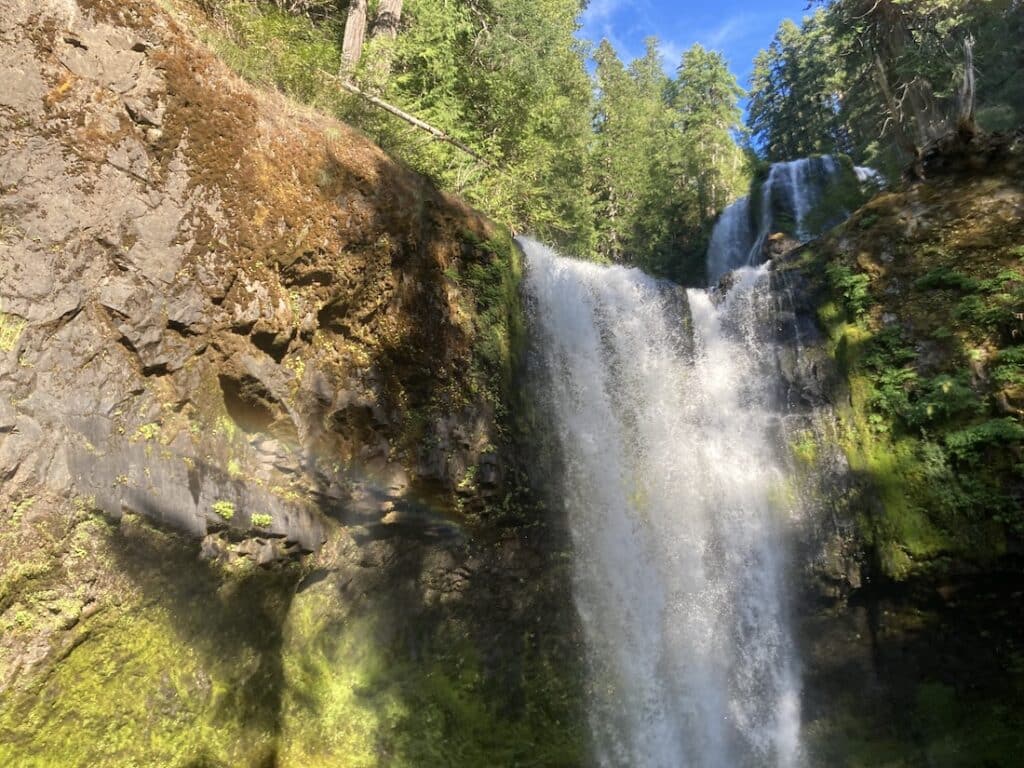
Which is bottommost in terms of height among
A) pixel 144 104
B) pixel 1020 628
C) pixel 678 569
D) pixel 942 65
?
pixel 1020 628

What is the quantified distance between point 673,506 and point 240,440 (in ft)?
21.8

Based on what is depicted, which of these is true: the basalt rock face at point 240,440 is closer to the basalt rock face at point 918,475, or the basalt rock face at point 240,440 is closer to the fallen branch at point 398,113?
the fallen branch at point 398,113

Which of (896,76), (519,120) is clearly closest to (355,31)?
(519,120)

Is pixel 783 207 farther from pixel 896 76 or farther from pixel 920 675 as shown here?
pixel 920 675

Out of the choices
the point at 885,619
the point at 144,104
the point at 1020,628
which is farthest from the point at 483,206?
the point at 1020,628

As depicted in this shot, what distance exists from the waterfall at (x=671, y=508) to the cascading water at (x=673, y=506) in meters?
0.02

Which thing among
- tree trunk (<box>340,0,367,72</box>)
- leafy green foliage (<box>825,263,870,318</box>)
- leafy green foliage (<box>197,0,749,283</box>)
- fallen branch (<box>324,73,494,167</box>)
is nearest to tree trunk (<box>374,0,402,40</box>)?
leafy green foliage (<box>197,0,749,283</box>)

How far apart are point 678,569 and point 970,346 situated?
5295 mm

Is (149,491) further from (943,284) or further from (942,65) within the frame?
(942,65)

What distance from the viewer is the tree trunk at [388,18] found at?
37.8 ft

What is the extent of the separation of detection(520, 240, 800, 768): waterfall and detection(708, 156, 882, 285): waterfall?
10.3 m

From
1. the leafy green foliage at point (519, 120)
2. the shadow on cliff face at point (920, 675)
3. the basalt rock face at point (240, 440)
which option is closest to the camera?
the basalt rock face at point (240, 440)

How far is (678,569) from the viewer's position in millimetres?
9344

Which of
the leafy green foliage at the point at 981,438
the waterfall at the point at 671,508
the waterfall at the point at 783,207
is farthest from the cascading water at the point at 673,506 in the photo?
the waterfall at the point at 783,207
